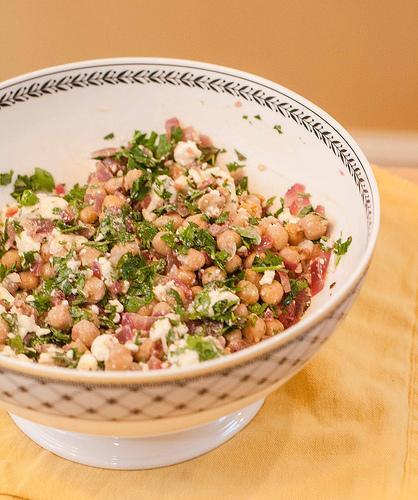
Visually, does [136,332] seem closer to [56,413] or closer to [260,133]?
[56,413]

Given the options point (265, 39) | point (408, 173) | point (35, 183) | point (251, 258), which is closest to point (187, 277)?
point (251, 258)

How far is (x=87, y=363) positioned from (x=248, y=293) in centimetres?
30

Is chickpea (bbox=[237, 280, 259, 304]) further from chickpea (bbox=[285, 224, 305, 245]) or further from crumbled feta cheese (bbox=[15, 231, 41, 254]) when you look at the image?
crumbled feta cheese (bbox=[15, 231, 41, 254])

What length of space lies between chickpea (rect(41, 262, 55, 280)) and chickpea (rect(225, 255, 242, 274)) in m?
0.30

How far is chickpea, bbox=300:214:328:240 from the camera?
1276mm

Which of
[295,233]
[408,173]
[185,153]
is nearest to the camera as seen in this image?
[295,233]

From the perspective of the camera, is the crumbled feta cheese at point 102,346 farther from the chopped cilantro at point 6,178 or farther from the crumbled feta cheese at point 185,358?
the chopped cilantro at point 6,178

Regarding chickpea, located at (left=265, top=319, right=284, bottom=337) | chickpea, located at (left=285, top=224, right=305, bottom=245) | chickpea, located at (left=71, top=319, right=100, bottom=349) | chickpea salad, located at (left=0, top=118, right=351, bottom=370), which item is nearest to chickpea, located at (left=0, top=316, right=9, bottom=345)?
chickpea salad, located at (left=0, top=118, right=351, bottom=370)

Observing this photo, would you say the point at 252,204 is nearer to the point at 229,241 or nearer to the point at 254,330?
the point at 229,241

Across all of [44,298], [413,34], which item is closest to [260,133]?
[44,298]

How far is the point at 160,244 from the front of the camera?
1.26 metres

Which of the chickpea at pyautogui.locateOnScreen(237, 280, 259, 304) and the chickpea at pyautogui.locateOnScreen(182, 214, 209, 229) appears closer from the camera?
the chickpea at pyautogui.locateOnScreen(237, 280, 259, 304)

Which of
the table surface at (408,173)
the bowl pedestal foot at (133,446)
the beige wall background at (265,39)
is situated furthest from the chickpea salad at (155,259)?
the beige wall background at (265,39)

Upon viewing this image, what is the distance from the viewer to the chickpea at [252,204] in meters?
1.36
